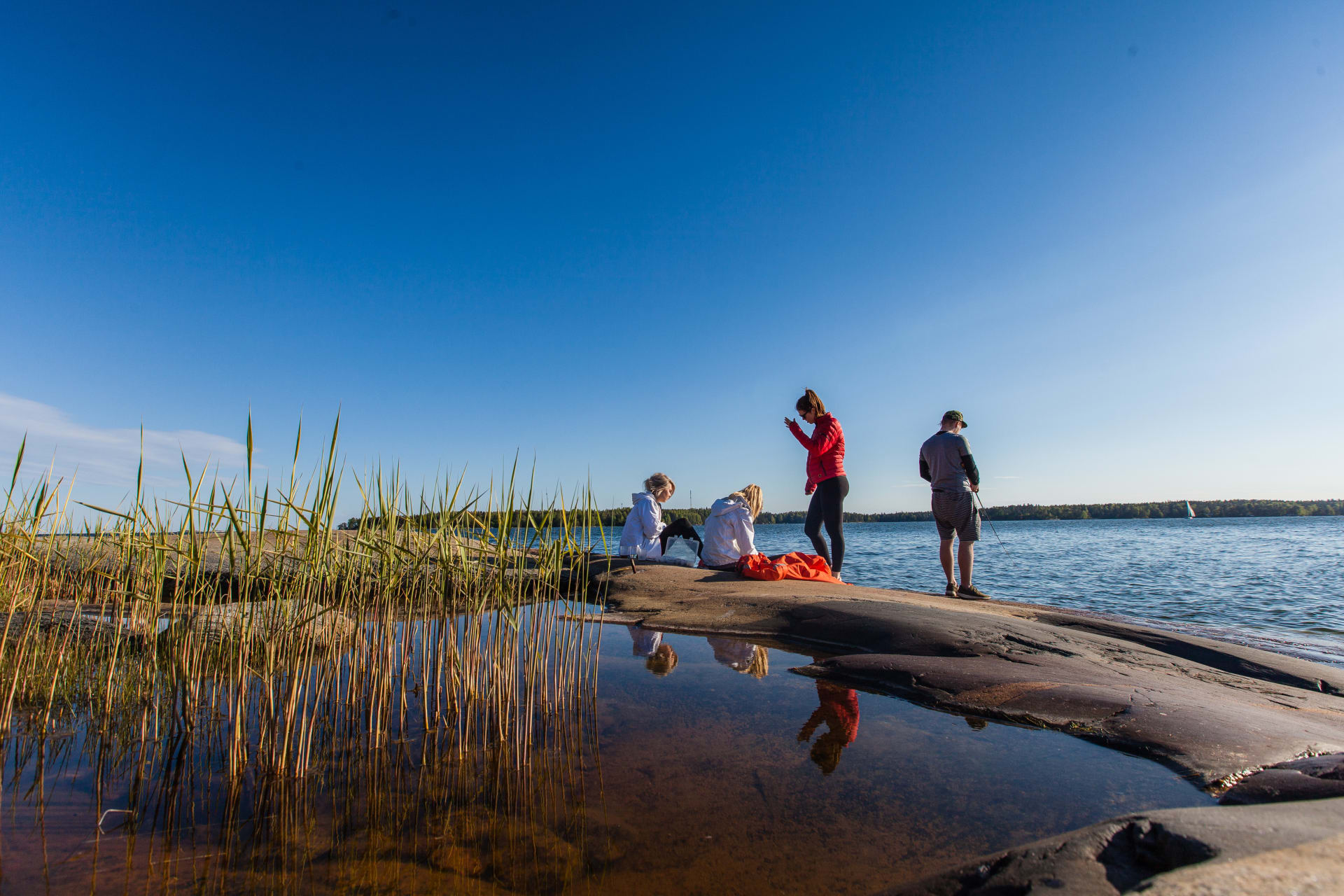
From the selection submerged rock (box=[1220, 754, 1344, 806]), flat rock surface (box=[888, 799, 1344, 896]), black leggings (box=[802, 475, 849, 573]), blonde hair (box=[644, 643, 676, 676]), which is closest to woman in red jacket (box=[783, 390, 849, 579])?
black leggings (box=[802, 475, 849, 573])

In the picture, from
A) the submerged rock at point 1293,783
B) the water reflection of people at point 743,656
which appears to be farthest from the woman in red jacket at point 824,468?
the submerged rock at point 1293,783

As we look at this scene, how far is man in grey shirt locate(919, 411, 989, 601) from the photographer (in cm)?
730

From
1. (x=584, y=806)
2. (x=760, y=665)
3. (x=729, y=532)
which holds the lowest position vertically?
(x=584, y=806)

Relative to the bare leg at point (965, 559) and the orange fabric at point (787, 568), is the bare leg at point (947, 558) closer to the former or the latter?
the bare leg at point (965, 559)

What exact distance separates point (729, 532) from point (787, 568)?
99 centimetres

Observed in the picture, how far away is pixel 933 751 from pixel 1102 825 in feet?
3.90

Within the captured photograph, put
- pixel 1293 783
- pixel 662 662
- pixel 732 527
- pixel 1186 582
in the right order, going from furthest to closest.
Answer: pixel 1186 582 < pixel 732 527 < pixel 662 662 < pixel 1293 783

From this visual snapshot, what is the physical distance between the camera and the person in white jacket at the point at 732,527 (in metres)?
7.96

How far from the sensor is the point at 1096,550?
62.4 ft

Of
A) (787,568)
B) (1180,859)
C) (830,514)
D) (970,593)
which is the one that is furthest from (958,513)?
→ (1180,859)

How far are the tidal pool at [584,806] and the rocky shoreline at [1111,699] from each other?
0.28 meters

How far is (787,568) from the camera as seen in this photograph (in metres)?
7.48

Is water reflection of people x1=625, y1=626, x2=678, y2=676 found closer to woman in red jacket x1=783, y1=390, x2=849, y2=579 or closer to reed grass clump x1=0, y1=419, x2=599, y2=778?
reed grass clump x1=0, y1=419, x2=599, y2=778

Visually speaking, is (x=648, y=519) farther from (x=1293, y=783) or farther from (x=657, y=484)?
(x=1293, y=783)
